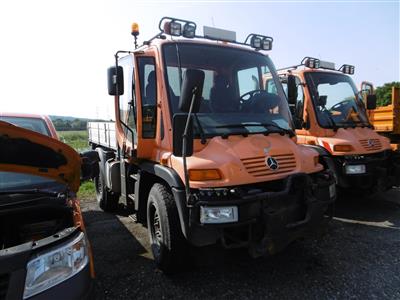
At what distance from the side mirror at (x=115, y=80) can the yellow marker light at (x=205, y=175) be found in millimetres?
1800

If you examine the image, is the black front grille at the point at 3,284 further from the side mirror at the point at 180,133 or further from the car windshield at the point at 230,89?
the car windshield at the point at 230,89

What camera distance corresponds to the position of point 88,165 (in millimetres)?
3158

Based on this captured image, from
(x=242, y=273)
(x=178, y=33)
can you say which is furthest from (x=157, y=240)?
(x=178, y=33)

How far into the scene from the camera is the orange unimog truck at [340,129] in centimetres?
543

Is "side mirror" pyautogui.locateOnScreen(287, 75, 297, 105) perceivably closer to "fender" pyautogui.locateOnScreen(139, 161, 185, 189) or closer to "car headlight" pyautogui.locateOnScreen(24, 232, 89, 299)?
"fender" pyautogui.locateOnScreen(139, 161, 185, 189)

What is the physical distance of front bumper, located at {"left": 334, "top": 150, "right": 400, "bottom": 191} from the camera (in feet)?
17.6

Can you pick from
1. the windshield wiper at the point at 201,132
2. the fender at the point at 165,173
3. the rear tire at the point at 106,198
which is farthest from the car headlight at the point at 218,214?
the rear tire at the point at 106,198

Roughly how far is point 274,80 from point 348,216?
280 centimetres

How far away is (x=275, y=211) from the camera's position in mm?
3092

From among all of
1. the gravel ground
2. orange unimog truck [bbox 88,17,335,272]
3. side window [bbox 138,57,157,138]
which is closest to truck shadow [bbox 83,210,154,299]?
the gravel ground

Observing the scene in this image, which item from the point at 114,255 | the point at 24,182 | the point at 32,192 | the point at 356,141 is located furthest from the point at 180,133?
the point at 356,141

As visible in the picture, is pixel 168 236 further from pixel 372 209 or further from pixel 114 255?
pixel 372 209

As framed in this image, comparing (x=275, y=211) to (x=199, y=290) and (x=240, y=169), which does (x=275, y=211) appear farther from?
(x=199, y=290)

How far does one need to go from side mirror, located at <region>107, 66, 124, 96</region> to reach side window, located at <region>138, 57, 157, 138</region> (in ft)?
0.96
